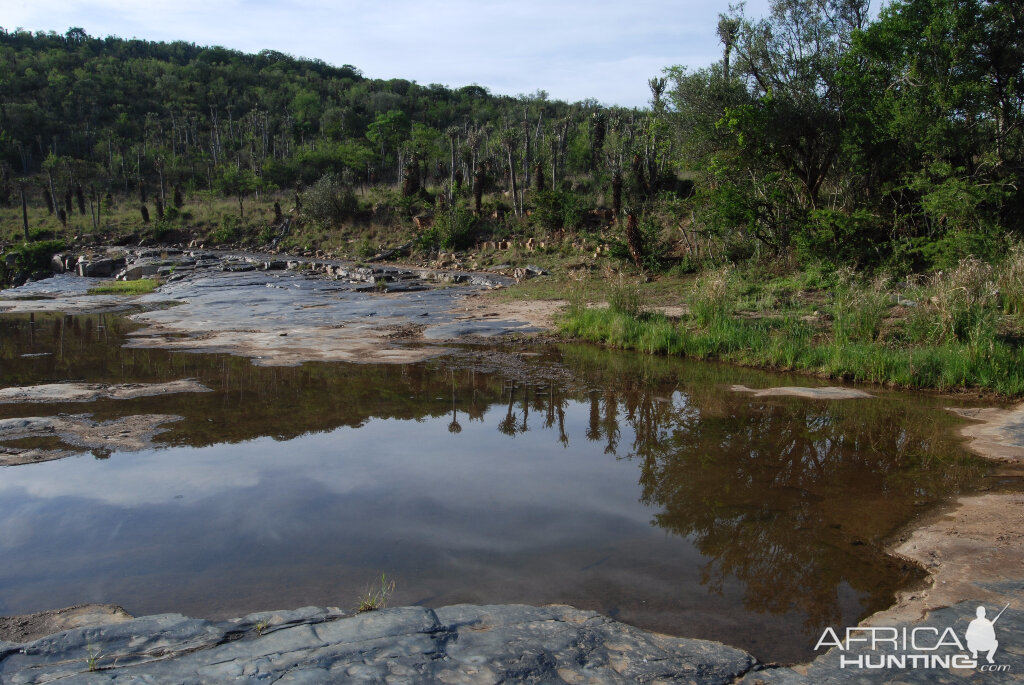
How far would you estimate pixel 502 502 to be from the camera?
5797mm

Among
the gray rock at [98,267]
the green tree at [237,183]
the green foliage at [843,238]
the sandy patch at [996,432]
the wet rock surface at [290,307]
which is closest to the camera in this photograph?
the sandy patch at [996,432]

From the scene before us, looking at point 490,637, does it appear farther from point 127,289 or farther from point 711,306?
point 127,289

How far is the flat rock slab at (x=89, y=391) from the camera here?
9273 mm

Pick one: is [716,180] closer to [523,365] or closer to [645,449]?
[523,365]

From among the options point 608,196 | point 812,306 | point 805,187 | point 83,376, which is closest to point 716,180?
point 805,187

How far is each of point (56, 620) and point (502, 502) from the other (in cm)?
312

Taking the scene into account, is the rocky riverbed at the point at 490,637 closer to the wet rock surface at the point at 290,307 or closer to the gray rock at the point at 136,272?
the wet rock surface at the point at 290,307

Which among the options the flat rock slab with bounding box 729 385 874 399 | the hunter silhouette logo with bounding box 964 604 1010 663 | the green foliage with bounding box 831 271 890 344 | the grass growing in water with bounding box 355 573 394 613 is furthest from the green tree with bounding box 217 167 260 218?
the hunter silhouette logo with bounding box 964 604 1010 663

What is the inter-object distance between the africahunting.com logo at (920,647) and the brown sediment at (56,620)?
3.73 metres

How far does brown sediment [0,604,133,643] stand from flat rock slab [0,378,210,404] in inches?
233

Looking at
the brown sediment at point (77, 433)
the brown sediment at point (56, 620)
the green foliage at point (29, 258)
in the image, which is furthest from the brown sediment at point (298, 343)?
the green foliage at point (29, 258)

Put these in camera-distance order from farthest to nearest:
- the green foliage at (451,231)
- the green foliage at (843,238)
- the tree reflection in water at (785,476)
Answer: the green foliage at (451,231) → the green foliage at (843,238) → the tree reflection in water at (785,476)

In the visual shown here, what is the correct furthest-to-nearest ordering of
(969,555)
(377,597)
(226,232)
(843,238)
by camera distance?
(226,232)
(843,238)
(969,555)
(377,597)

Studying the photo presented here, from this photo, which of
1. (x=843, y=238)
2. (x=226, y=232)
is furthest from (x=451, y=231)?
(x=843, y=238)
